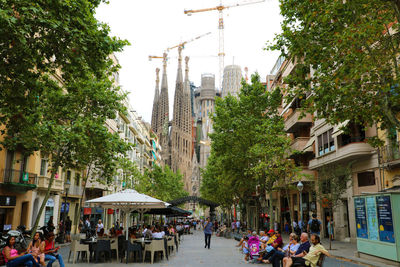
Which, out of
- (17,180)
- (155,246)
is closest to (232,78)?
(17,180)

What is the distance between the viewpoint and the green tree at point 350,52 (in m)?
11.7

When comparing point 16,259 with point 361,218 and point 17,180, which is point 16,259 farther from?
point 17,180

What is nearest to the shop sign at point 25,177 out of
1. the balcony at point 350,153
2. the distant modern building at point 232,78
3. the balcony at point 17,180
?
the balcony at point 17,180

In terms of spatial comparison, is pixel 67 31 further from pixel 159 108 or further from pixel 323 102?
pixel 159 108

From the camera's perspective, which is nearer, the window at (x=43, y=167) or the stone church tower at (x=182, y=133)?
the window at (x=43, y=167)

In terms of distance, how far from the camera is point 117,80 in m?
52.1

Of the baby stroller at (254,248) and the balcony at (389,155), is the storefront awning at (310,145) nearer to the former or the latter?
the balcony at (389,155)

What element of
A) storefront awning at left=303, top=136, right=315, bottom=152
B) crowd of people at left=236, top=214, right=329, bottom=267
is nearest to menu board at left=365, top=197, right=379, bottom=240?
crowd of people at left=236, top=214, right=329, bottom=267

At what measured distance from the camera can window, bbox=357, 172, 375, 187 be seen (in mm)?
22547

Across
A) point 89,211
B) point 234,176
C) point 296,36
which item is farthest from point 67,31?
point 89,211

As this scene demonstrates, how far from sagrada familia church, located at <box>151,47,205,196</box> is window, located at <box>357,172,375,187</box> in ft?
406

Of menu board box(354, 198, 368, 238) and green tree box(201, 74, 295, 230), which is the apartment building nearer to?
menu board box(354, 198, 368, 238)

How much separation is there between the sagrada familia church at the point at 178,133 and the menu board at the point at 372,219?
13355cm

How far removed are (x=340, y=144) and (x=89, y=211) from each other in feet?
94.9
